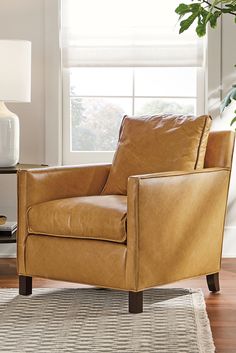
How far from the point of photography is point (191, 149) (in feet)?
13.3

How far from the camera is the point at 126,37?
5152mm

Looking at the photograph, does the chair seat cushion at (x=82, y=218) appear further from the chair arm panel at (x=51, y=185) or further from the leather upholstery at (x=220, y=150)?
the leather upholstery at (x=220, y=150)

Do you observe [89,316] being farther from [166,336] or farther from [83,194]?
[83,194]

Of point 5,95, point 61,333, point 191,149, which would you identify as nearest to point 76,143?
point 5,95

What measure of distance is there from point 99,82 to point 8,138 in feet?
2.87

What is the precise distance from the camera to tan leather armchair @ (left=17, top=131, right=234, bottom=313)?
3.62 meters

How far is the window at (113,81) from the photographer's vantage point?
203 inches

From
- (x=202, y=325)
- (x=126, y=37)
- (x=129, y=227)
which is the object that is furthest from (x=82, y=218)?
(x=126, y=37)

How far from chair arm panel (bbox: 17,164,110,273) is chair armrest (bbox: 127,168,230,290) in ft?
2.10

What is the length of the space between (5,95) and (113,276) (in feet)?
4.47

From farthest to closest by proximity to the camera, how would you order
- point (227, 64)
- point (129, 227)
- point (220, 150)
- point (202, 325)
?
point (227, 64), point (220, 150), point (129, 227), point (202, 325)

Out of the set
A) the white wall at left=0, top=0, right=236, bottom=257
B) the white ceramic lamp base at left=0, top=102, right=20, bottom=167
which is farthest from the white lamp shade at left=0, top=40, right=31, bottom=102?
the white wall at left=0, top=0, right=236, bottom=257

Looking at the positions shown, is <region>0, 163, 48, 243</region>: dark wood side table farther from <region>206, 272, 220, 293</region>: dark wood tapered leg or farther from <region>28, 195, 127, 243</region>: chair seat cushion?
<region>206, 272, 220, 293</region>: dark wood tapered leg

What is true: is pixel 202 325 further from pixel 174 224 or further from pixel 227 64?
pixel 227 64
